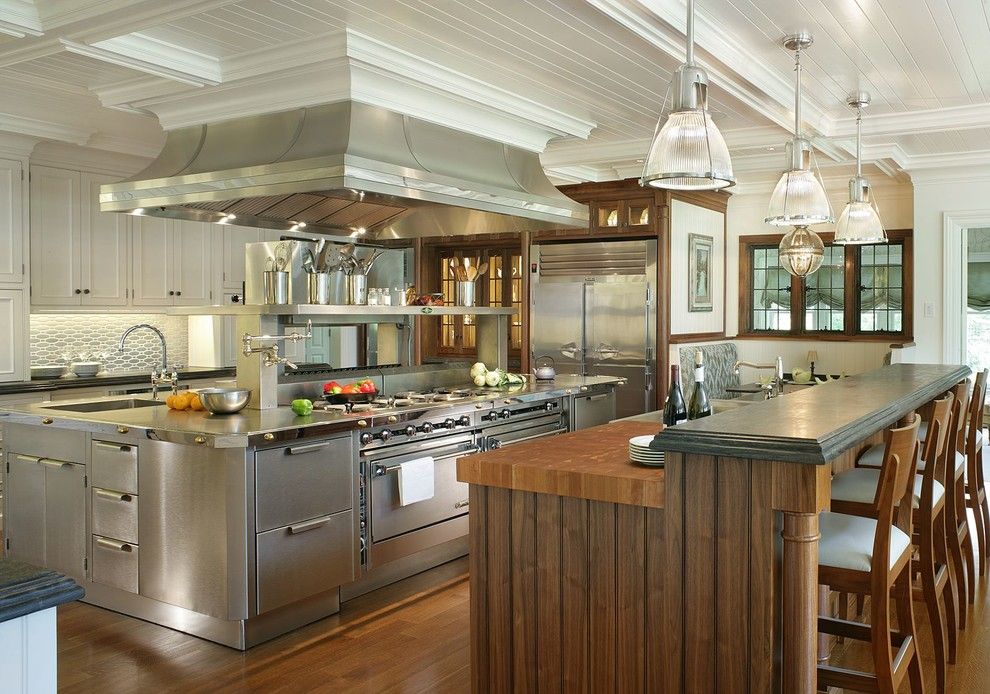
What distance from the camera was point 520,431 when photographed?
18.4ft

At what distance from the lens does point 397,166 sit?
4.31 metres

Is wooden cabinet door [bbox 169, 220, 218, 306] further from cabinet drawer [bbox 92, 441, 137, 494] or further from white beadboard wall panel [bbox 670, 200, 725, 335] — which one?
white beadboard wall panel [bbox 670, 200, 725, 335]

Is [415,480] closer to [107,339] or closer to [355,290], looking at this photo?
[355,290]

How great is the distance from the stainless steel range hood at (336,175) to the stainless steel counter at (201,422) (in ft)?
3.51

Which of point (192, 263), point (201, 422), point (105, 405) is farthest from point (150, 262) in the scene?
point (201, 422)

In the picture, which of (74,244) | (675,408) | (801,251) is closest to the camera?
(675,408)

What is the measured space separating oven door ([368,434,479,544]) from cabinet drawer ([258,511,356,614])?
0.23 metres

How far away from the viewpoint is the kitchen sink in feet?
15.8

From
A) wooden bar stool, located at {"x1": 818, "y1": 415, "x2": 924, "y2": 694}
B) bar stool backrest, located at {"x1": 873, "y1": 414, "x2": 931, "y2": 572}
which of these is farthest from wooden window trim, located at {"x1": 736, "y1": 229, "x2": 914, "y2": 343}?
bar stool backrest, located at {"x1": 873, "y1": 414, "x2": 931, "y2": 572}

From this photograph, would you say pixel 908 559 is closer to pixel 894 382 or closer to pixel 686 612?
pixel 686 612

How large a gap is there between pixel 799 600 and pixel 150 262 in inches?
243

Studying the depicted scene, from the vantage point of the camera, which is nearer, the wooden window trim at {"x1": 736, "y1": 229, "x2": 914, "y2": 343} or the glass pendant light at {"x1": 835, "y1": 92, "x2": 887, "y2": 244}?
the glass pendant light at {"x1": 835, "y1": 92, "x2": 887, "y2": 244}

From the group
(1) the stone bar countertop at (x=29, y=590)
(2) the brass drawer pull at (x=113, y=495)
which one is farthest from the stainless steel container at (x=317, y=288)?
(1) the stone bar countertop at (x=29, y=590)

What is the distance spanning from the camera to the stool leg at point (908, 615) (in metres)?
2.89
